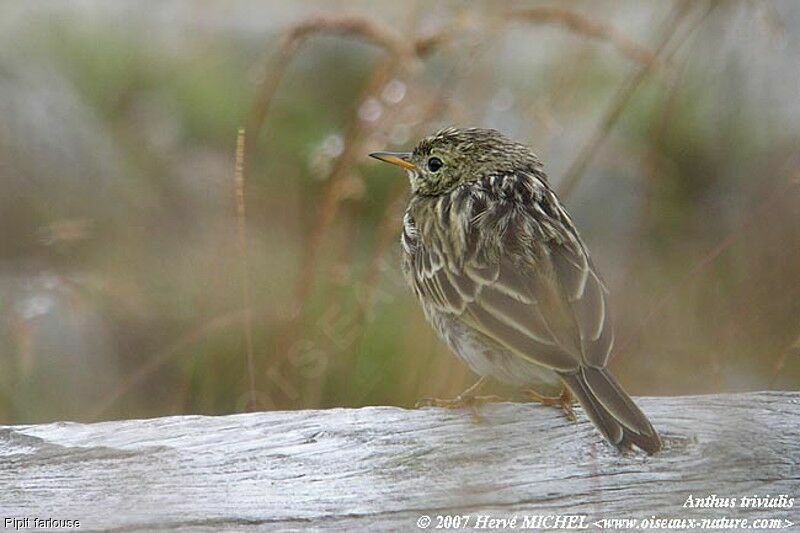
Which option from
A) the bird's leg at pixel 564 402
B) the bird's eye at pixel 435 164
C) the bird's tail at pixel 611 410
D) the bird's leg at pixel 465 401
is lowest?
the bird's leg at pixel 465 401

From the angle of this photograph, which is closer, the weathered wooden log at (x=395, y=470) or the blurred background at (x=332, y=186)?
the weathered wooden log at (x=395, y=470)

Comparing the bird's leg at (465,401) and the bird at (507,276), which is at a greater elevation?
the bird at (507,276)

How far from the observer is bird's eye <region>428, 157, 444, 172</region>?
4914 millimetres

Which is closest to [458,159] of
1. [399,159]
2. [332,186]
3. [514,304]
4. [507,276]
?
[399,159]

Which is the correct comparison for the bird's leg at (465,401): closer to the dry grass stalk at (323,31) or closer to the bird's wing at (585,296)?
the bird's wing at (585,296)

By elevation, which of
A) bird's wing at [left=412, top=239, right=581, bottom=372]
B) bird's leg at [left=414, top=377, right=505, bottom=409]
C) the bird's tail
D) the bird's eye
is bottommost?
bird's leg at [left=414, top=377, right=505, bottom=409]

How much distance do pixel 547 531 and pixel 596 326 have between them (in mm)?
875

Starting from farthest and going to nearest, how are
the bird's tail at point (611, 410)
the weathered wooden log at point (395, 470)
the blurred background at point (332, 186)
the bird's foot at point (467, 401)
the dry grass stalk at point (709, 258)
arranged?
1. the blurred background at point (332, 186)
2. the dry grass stalk at point (709, 258)
3. the bird's foot at point (467, 401)
4. the bird's tail at point (611, 410)
5. the weathered wooden log at point (395, 470)

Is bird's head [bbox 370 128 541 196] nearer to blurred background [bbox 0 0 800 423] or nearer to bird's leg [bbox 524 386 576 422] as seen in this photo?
blurred background [bbox 0 0 800 423]

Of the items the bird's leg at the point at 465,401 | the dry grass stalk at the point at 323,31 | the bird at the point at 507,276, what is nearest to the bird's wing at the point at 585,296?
the bird at the point at 507,276

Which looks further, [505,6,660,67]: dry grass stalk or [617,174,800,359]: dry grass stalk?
[505,6,660,67]: dry grass stalk

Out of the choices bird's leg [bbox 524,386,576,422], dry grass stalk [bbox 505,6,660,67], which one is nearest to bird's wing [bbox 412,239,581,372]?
bird's leg [bbox 524,386,576,422]

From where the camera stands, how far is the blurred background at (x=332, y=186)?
5156 millimetres

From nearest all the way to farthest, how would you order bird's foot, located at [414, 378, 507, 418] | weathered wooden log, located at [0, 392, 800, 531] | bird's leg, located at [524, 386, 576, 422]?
weathered wooden log, located at [0, 392, 800, 531] < bird's leg, located at [524, 386, 576, 422] < bird's foot, located at [414, 378, 507, 418]
